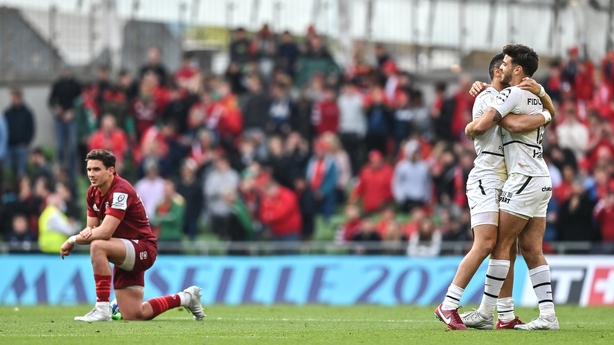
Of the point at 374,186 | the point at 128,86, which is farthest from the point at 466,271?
the point at 128,86

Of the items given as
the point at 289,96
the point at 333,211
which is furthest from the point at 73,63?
the point at 333,211

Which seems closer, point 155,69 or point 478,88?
point 478,88

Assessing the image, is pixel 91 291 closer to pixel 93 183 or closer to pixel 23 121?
pixel 23 121

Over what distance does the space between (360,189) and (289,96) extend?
270 centimetres

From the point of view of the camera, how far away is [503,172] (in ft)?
39.0

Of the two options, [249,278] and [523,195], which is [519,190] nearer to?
[523,195]

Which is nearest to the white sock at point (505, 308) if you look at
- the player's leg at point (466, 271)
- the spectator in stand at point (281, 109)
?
the player's leg at point (466, 271)

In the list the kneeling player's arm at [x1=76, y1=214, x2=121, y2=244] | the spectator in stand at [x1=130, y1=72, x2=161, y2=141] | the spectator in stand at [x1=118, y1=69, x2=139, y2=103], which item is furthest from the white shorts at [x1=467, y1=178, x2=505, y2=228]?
the spectator in stand at [x1=118, y1=69, x2=139, y2=103]

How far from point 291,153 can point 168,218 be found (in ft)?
10.6

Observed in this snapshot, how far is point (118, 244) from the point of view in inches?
511

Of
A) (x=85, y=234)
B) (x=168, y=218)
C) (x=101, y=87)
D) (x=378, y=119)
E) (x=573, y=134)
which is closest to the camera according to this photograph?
(x=85, y=234)

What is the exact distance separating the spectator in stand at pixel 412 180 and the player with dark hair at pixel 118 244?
37.4 feet

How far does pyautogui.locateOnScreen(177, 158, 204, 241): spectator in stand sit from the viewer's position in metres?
24.1

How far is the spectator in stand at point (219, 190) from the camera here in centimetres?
2389
